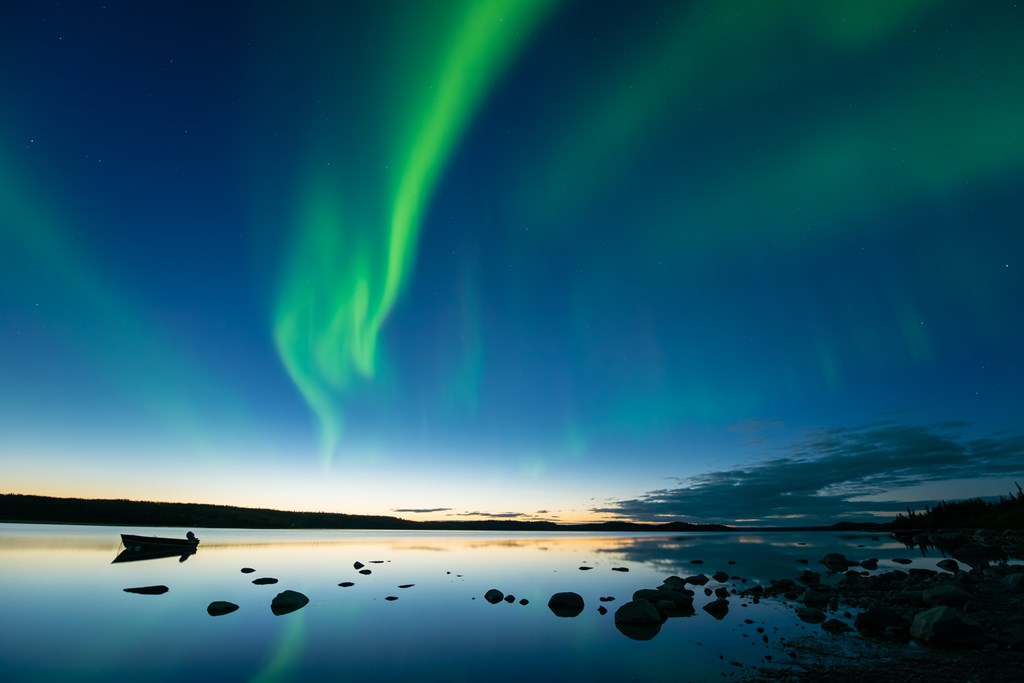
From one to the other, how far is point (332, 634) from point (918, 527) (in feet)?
768

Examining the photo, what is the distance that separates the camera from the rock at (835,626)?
2429cm

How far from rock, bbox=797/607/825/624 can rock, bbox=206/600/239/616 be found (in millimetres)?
37122

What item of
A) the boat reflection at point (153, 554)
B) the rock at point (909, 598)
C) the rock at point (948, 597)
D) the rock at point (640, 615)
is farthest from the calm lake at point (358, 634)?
the boat reflection at point (153, 554)

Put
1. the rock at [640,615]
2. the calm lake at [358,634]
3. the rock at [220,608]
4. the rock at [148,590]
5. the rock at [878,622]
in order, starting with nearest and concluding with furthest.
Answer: the calm lake at [358,634] < the rock at [878,622] < the rock at [640,615] < the rock at [220,608] < the rock at [148,590]

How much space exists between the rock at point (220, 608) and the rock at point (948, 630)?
4030 cm

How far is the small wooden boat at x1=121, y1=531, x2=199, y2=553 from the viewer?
72.9 metres

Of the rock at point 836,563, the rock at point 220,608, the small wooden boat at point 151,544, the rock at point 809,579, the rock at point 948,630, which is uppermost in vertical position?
the small wooden boat at point 151,544

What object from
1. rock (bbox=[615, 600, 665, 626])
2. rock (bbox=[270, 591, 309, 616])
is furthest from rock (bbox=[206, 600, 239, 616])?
rock (bbox=[615, 600, 665, 626])

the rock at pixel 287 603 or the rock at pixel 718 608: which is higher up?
the rock at pixel 287 603

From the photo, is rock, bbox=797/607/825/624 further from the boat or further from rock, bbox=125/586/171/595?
the boat

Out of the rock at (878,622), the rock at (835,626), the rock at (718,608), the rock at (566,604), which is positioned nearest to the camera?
the rock at (878,622)

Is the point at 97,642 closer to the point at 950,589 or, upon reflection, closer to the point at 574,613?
the point at 574,613

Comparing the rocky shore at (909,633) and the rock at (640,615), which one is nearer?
the rocky shore at (909,633)

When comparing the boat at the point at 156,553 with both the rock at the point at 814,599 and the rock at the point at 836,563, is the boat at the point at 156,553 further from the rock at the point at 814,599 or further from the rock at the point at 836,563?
the rock at the point at 836,563
